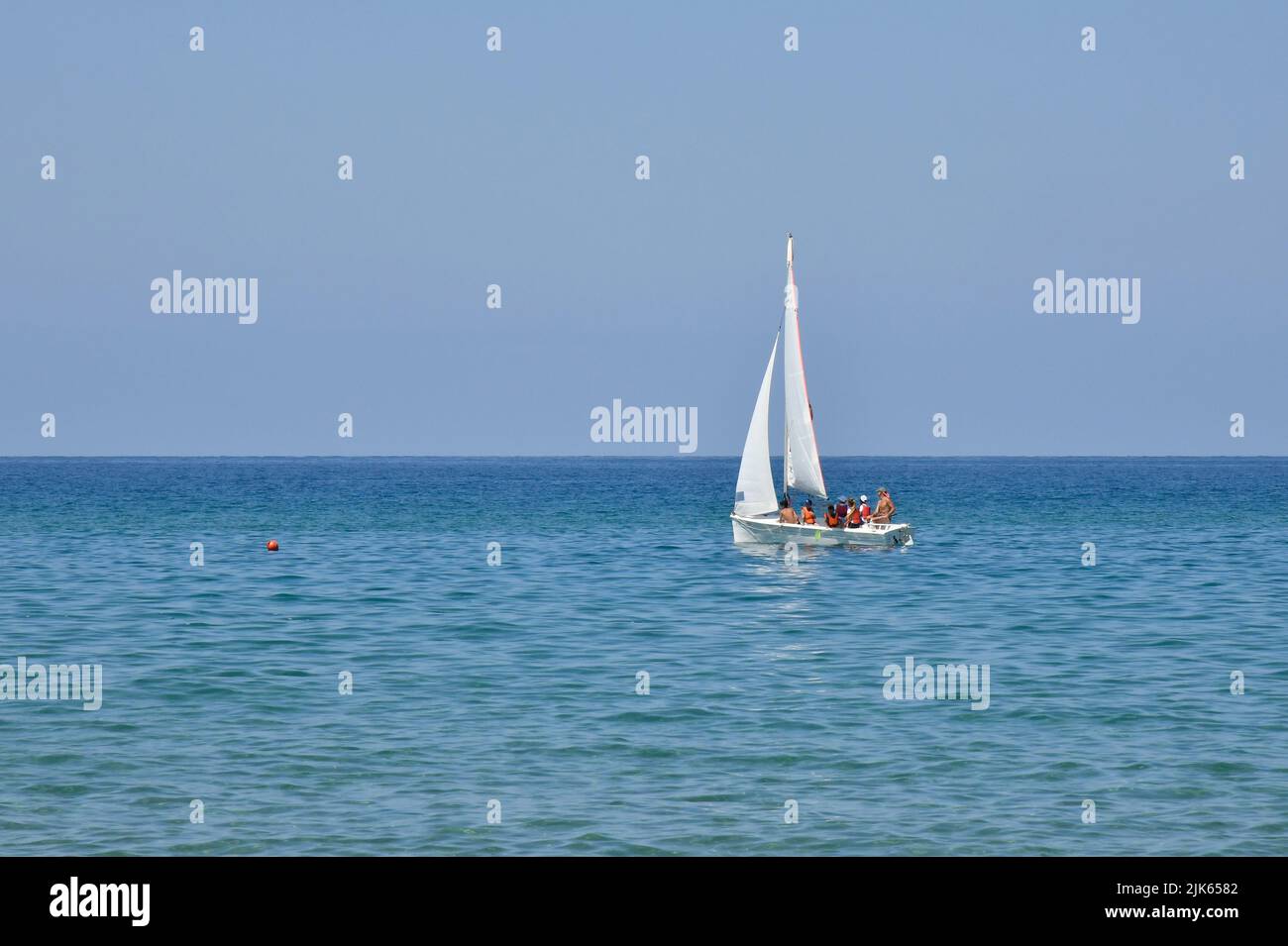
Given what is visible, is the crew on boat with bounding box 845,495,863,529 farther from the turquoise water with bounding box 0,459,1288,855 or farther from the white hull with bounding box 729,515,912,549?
the turquoise water with bounding box 0,459,1288,855

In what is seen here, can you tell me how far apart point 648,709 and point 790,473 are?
38.3m

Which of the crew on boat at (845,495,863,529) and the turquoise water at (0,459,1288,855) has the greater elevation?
the crew on boat at (845,495,863,529)

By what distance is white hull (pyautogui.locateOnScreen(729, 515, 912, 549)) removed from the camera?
196 feet

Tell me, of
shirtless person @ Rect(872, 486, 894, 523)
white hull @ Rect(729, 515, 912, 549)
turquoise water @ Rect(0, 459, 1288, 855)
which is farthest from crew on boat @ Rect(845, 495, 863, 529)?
turquoise water @ Rect(0, 459, 1288, 855)

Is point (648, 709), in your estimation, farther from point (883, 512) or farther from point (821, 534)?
point (883, 512)

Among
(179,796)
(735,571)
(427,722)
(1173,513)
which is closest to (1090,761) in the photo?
(427,722)

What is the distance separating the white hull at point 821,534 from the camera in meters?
59.7

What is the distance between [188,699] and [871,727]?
13.3 m

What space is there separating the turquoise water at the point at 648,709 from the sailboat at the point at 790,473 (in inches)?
53.3

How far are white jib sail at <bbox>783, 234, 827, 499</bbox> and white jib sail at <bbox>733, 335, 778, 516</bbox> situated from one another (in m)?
1.60

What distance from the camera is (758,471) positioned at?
206 feet

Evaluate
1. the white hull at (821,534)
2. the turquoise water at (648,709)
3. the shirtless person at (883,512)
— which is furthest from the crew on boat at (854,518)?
the turquoise water at (648,709)

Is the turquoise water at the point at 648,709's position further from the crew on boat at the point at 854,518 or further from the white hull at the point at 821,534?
the crew on boat at the point at 854,518
